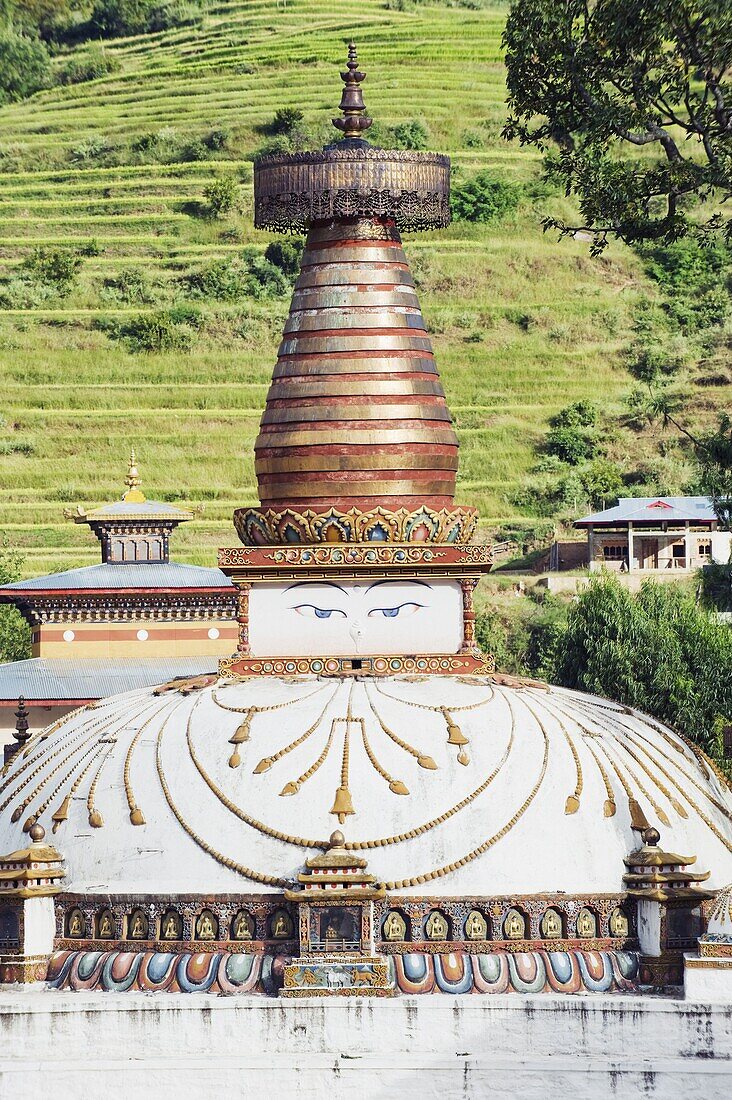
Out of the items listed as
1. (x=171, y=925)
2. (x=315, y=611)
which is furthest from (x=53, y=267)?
(x=171, y=925)

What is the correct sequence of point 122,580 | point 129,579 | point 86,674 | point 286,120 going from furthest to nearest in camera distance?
point 286,120 → point 129,579 → point 122,580 → point 86,674

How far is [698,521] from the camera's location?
6462cm

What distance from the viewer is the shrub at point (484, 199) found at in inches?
3647

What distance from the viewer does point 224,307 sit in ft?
283

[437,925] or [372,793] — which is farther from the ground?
[372,793]

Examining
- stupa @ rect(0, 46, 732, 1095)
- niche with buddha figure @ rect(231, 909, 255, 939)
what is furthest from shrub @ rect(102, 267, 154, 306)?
niche with buddha figure @ rect(231, 909, 255, 939)

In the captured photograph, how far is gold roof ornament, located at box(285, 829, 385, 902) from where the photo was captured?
63.1 feet

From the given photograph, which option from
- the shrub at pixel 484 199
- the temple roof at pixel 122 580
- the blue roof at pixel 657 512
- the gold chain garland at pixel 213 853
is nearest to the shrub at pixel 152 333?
the shrub at pixel 484 199

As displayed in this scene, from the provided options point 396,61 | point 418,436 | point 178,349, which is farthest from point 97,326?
point 418,436

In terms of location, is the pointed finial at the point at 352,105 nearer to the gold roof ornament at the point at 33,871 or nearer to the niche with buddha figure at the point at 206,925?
the gold roof ornament at the point at 33,871

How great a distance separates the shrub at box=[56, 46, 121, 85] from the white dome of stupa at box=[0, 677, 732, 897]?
317ft

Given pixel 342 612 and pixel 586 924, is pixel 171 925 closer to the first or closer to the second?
pixel 586 924

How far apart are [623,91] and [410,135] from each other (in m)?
71.0

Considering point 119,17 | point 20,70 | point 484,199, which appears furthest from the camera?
point 119,17
